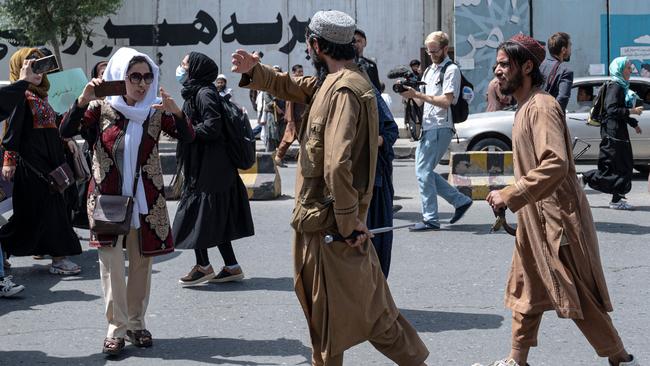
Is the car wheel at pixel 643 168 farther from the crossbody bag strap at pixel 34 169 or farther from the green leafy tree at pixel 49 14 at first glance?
the green leafy tree at pixel 49 14

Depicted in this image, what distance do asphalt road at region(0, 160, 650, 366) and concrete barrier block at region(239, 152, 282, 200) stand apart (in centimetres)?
217

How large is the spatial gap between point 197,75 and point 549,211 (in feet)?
10.8

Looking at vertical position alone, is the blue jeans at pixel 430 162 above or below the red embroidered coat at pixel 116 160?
below

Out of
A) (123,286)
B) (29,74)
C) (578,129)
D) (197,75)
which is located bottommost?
(578,129)

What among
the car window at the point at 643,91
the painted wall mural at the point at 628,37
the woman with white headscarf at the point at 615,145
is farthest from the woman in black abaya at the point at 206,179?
the painted wall mural at the point at 628,37

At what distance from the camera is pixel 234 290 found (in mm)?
7578

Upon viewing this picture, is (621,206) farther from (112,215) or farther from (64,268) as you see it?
(112,215)

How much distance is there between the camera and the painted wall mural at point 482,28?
23.0 meters

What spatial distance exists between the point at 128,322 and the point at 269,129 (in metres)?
13.1

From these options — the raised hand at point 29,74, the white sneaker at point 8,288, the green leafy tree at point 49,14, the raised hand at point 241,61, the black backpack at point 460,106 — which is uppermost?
the green leafy tree at point 49,14

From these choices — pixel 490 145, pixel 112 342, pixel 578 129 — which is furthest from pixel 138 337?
pixel 578 129

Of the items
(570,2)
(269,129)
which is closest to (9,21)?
(269,129)

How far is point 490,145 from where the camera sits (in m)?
14.6

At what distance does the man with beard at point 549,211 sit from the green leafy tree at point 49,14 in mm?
20110
